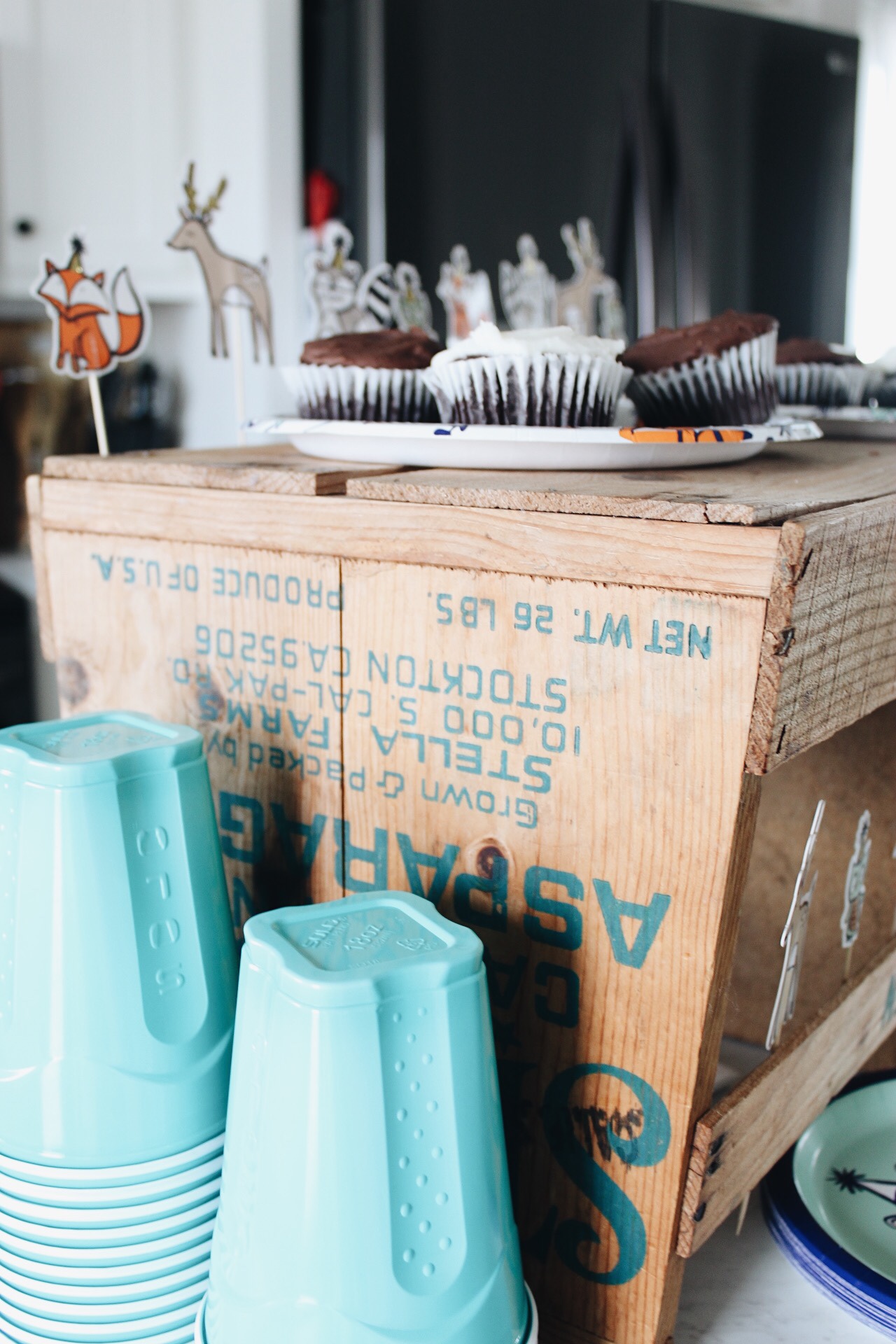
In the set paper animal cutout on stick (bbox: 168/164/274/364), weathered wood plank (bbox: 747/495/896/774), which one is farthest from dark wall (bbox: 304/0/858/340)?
weathered wood plank (bbox: 747/495/896/774)

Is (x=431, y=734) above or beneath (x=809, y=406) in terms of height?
beneath

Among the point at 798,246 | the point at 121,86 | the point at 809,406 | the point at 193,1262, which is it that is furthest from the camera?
the point at 798,246

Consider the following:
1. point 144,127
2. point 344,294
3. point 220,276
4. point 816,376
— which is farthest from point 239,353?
point 144,127

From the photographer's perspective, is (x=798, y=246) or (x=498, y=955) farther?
(x=798, y=246)

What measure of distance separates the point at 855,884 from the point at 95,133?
2.51 metres

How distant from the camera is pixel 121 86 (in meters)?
2.58

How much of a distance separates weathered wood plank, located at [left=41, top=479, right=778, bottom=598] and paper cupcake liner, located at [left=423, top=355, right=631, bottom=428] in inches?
6.6

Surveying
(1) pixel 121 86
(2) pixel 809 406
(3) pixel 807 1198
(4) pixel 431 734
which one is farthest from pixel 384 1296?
(1) pixel 121 86

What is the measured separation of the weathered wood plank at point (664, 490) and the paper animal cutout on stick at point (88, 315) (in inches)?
11.1

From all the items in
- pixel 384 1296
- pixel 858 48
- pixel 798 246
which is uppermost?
pixel 858 48

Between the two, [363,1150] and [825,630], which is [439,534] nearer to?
[825,630]

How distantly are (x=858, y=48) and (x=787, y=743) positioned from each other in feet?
9.77

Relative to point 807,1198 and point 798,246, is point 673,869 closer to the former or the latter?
point 807,1198

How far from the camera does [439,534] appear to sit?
623 millimetres
